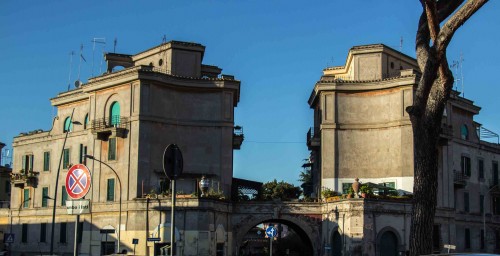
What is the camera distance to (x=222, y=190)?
51406 mm

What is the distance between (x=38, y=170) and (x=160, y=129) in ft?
50.4

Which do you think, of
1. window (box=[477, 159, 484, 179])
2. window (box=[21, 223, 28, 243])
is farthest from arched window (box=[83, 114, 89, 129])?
window (box=[477, 159, 484, 179])

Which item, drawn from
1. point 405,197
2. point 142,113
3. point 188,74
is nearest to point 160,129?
point 142,113

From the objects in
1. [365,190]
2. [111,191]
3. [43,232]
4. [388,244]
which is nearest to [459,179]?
[388,244]

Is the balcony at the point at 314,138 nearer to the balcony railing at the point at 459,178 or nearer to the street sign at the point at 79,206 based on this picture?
the balcony railing at the point at 459,178

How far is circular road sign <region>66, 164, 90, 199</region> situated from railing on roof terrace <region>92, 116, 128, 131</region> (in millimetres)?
37207

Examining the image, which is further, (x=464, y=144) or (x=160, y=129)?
(x=464, y=144)

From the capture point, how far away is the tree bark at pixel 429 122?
16.5 m

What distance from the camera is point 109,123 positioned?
5262 centimetres

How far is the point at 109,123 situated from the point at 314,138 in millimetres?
15902

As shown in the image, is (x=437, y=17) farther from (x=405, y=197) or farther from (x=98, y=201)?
(x=98, y=201)

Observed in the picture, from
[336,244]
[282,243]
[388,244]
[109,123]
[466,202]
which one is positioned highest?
[109,123]

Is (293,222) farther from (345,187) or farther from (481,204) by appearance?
(481,204)

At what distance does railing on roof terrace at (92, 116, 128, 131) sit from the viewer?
5147cm
